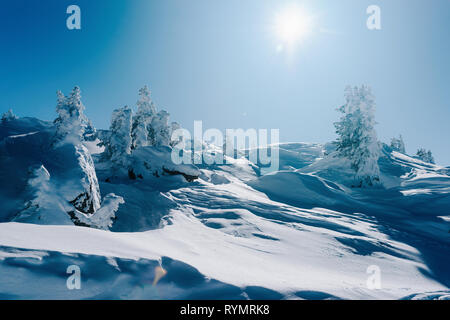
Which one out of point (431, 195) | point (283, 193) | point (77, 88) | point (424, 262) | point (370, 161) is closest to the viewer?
point (424, 262)

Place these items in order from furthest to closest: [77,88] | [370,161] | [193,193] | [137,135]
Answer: [137,135]
[370,161]
[77,88]
[193,193]

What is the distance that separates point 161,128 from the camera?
116 ft

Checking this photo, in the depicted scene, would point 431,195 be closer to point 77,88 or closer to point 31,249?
point 31,249

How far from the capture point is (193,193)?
16.0 m

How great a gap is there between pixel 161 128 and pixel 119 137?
1111 cm

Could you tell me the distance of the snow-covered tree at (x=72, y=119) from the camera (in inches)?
541

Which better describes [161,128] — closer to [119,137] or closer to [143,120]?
[143,120]

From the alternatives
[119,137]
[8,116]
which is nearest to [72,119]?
[119,137]

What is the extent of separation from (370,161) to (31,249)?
31.4 m

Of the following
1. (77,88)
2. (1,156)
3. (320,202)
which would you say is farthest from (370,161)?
(1,156)

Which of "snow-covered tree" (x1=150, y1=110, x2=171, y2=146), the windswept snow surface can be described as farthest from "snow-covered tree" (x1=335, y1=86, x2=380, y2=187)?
"snow-covered tree" (x1=150, y1=110, x2=171, y2=146)

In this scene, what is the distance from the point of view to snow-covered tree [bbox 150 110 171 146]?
1378 inches

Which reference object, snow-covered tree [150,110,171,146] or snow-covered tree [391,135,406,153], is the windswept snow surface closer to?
snow-covered tree [150,110,171,146]

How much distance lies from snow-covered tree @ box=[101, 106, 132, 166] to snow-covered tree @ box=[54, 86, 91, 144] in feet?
23.3
